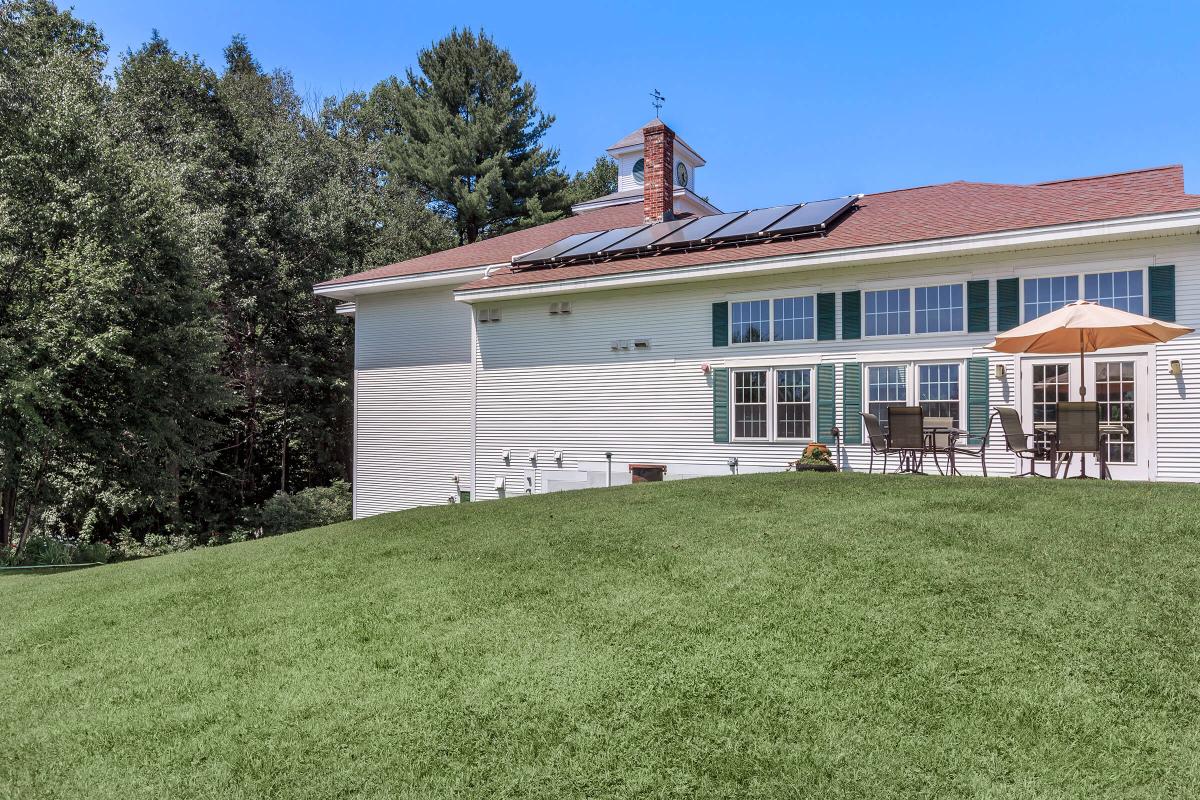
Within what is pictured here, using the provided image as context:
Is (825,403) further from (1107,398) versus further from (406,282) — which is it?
(406,282)

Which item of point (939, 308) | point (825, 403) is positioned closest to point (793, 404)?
point (825, 403)

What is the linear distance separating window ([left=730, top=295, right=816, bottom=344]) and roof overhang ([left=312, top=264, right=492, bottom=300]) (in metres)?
5.64

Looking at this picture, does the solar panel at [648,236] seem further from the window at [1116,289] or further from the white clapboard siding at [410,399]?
the window at [1116,289]

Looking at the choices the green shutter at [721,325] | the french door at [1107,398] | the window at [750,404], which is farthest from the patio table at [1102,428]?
the green shutter at [721,325]

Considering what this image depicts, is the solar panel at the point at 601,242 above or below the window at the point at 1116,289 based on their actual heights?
above

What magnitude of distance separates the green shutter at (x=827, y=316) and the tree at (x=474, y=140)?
1941cm

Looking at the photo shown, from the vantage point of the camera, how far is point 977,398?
10.6m

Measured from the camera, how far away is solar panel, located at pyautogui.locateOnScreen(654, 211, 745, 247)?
1366cm

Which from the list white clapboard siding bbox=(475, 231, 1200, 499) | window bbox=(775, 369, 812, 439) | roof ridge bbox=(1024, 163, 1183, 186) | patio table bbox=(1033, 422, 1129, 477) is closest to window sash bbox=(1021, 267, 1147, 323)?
white clapboard siding bbox=(475, 231, 1200, 499)

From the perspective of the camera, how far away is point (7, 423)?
11727mm

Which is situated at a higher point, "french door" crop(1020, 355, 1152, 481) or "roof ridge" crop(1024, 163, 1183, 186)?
"roof ridge" crop(1024, 163, 1183, 186)

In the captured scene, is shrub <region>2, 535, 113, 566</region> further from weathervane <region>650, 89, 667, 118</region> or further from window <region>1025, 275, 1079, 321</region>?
weathervane <region>650, 89, 667, 118</region>

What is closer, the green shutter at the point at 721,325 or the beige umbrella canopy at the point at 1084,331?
the beige umbrella canopy at the point at 1084,331

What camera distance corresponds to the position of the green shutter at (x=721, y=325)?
41.5ft
